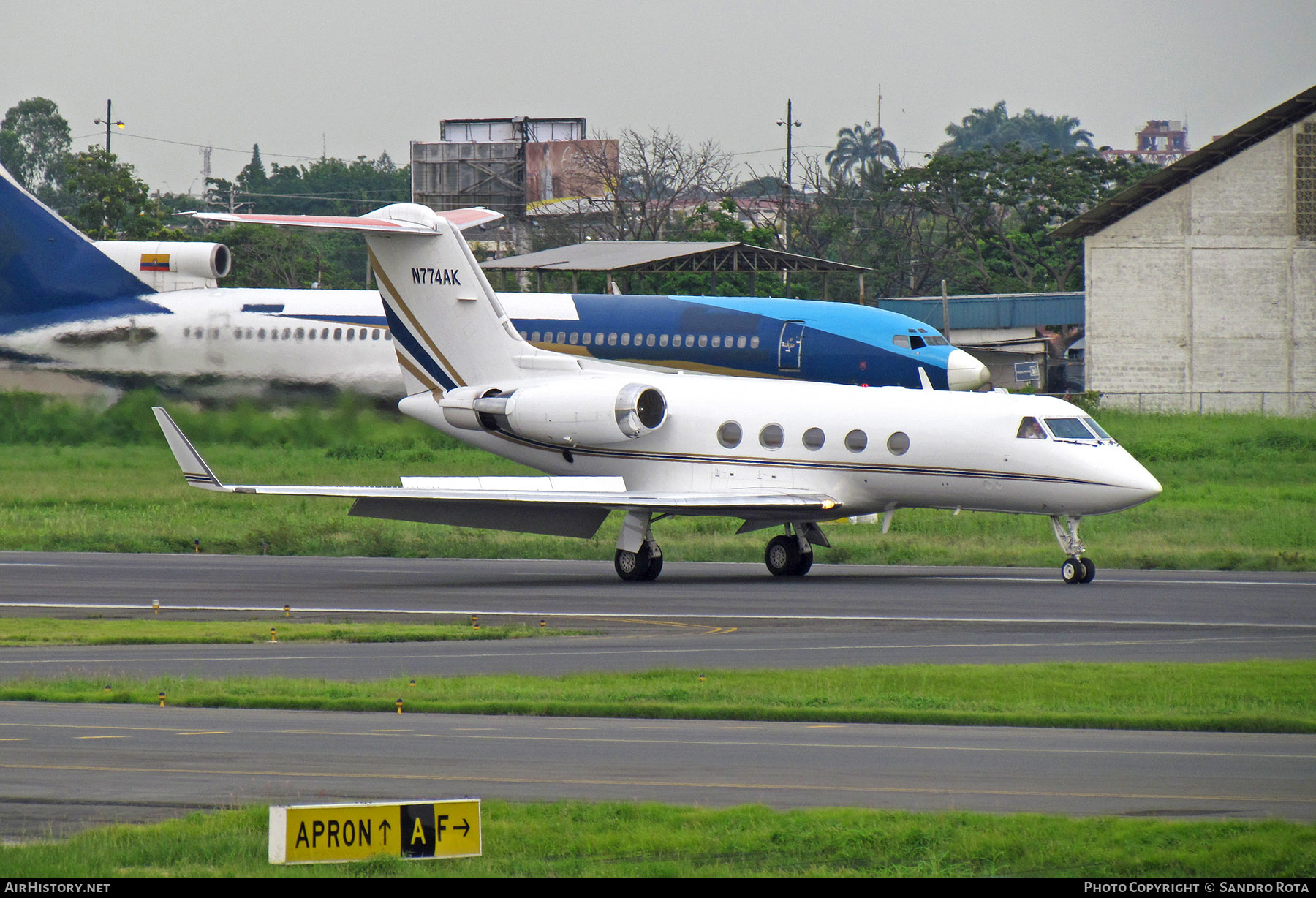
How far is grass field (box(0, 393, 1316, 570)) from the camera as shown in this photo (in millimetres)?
32594

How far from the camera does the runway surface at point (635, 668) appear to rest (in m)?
10.9

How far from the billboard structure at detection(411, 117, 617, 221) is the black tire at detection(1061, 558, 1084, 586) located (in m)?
78.4

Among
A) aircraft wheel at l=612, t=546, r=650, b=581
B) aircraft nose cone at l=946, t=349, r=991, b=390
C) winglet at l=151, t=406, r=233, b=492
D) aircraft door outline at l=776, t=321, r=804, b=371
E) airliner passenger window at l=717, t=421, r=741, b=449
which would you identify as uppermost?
aircraft door outline at l=776, t=321, r=804, b=371

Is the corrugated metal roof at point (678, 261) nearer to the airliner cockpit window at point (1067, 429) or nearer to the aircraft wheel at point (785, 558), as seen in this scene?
the aircraft wheel at point (785, 558)

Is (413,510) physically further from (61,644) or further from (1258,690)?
(1258,690)

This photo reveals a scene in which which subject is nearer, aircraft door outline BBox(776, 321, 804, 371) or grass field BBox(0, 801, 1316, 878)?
grass field BBox(0, 801, 1316, 878)

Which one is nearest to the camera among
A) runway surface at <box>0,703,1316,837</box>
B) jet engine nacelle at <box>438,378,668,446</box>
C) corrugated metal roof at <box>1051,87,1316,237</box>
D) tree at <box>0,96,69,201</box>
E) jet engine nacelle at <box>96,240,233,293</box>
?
runway surface at <box>0,703,1316,837</box>

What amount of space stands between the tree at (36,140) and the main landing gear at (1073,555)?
12063 centimetres

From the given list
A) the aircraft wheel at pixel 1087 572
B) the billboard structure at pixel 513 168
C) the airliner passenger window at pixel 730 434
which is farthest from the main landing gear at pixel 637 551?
the billboard structure at pixel 513 168

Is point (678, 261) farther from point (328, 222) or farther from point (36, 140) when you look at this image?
point (36, 140)

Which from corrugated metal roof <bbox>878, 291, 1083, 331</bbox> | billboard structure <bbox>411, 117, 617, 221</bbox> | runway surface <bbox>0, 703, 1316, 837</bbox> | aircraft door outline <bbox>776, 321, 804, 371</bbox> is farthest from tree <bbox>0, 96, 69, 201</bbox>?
runway surface <bbox>0, 703, 1316, 837</bbox>

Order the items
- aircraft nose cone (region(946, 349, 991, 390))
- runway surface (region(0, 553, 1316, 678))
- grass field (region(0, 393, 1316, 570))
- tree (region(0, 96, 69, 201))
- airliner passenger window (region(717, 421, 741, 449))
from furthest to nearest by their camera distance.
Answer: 1. tree (region(0, 96, 69, 201))
2. aircraft nose cone (region(946, 349, 991, 390))
3. grass field (region(0, 393, 1316, 570))
4. airliner passenger window (region(717, 421, 741, 449))
5. runway surface (region(0, 553, 1316, 678))

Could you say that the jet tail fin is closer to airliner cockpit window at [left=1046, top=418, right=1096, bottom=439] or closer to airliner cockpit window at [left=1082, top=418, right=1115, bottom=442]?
airliner cockpit window at [left=1046, top=418, right=1096, bottom=439]

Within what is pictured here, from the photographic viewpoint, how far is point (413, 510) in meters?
26.6
